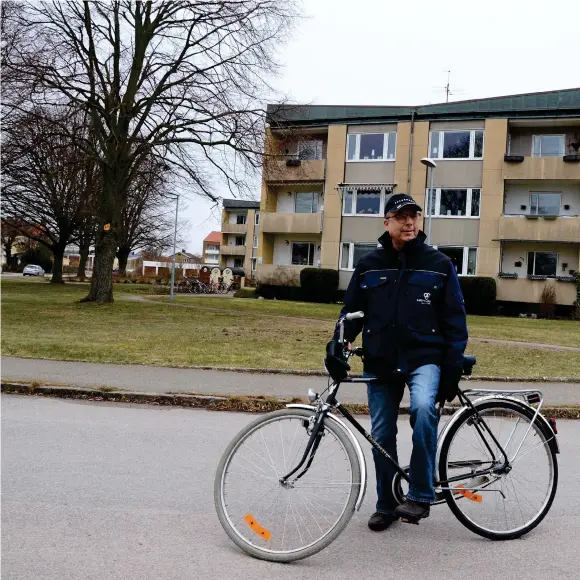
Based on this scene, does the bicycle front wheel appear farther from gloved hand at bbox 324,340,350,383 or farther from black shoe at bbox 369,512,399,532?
black shoe at bbox 369,512,399,532

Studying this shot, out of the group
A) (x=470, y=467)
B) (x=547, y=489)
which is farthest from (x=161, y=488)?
(x=547, y=489)

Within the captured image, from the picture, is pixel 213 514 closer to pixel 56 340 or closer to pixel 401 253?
pixel 401 253

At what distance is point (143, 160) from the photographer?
24578mm

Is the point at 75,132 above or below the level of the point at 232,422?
above

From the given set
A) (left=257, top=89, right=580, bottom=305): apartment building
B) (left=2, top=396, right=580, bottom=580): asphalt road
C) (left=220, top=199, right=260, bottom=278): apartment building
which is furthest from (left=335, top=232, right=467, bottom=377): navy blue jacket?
(left=220, top=199, right=260, bottom=278): apartment building

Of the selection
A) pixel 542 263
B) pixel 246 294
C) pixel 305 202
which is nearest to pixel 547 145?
pixel 542 263

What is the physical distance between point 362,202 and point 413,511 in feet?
111

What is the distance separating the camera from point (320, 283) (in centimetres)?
3550

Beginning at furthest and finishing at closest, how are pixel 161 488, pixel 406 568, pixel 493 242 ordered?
1. pixel 493 242
2. pixel 161 488
3. pixel 406 568

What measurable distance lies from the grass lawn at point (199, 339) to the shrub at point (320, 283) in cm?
1156

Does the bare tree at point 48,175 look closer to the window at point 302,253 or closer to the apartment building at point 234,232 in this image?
the window at point 302,253

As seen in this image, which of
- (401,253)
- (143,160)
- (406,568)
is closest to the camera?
(406,568)

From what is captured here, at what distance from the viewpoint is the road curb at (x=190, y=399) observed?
313 inches

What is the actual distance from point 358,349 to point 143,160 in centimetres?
2183
